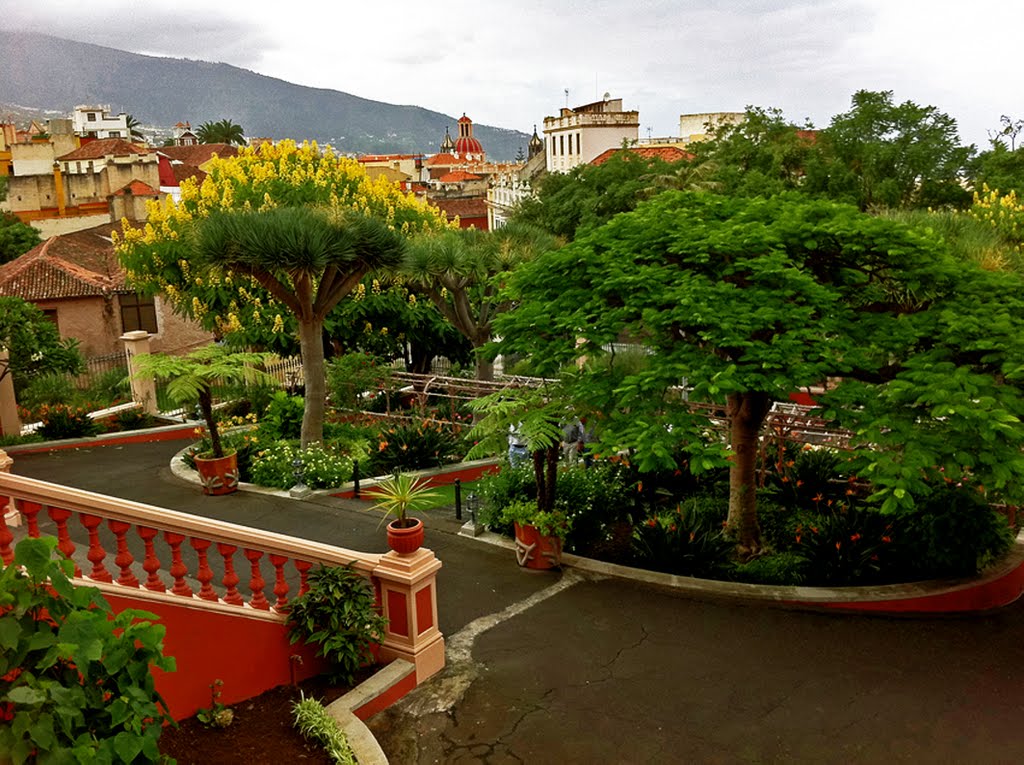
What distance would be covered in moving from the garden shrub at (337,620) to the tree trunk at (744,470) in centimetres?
520

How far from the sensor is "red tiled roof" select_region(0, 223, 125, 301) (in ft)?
97.8

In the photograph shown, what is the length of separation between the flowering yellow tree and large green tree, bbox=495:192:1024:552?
5.02 m

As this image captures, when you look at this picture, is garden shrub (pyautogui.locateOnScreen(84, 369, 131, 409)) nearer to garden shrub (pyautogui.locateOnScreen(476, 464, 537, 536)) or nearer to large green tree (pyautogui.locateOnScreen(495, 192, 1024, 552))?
garden shrub (pyautogui.locateOnScreen(476, 464, 537, 536))

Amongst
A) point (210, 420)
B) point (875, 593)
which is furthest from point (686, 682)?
point (210, 420)

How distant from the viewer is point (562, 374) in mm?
11516

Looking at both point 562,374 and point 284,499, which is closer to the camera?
point 562,374

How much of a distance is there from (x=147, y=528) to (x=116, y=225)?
120 ft

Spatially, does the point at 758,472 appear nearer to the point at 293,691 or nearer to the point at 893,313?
the point at 893,313

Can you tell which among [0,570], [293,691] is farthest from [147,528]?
[0,570]

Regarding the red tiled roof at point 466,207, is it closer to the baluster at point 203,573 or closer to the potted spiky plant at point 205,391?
the potted spiky plant at point 205,391

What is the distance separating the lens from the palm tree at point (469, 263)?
17.3m

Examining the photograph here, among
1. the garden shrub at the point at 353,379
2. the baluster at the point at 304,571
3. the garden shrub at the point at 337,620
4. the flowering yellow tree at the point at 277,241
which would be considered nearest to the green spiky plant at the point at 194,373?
the flowering yellow tree at the point at 277,241

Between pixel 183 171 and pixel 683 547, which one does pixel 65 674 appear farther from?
pixel 183 171

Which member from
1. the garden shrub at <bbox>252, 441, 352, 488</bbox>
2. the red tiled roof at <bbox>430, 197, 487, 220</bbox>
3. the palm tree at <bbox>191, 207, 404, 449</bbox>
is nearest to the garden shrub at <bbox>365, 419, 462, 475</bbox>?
the garden shrub at <bbox>252, 441, 352, 488</bbox>
